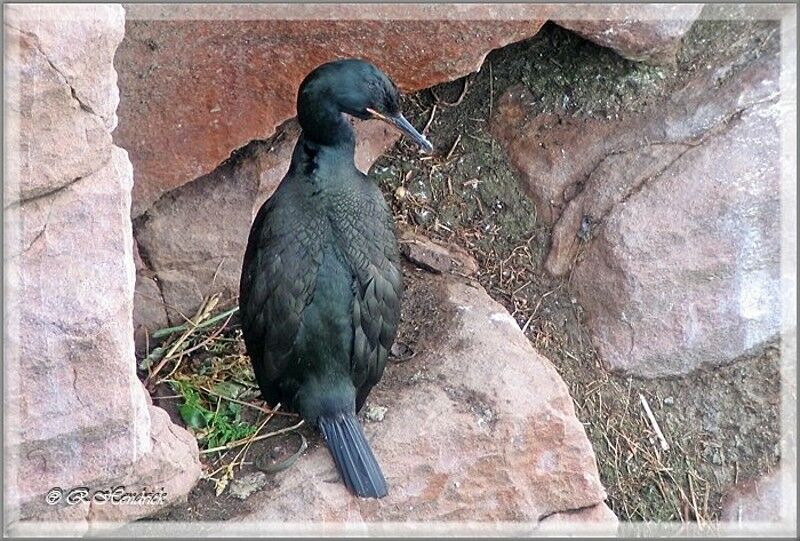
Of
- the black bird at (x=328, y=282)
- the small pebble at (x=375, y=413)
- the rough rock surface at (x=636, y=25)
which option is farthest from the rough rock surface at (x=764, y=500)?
the rough rock surface at (x=636, y=25)

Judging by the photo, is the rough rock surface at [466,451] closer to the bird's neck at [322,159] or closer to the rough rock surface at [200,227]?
the bird's neck at [322,159]

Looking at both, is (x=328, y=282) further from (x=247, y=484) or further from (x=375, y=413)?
(x=247, y=484)

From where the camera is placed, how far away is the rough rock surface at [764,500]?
4035 mm

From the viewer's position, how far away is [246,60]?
3.94m

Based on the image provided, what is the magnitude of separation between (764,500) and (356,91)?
81.9 inches

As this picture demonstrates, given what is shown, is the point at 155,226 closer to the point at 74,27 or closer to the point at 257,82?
the point at 257,82

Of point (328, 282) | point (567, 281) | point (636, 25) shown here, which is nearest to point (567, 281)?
point (567, 281)

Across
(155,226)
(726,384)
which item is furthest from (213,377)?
(726,384)

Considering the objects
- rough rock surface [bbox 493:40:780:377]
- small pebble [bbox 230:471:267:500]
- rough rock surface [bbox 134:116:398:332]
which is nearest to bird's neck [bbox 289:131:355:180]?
rough rock surface [bbox 134:116:398:332]

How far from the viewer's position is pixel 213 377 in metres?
4.05

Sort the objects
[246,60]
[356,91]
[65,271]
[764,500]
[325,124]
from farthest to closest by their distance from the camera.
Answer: [764,500]
[246,60]
[325,124]
[356,91]
[65,271]

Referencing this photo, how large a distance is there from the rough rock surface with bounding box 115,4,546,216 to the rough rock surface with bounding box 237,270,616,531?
1.00 meters

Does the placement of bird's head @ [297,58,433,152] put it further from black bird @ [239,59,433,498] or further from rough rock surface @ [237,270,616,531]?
rough rock surface @ [237,270,616,531]

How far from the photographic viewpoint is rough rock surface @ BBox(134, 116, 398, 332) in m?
4.22
